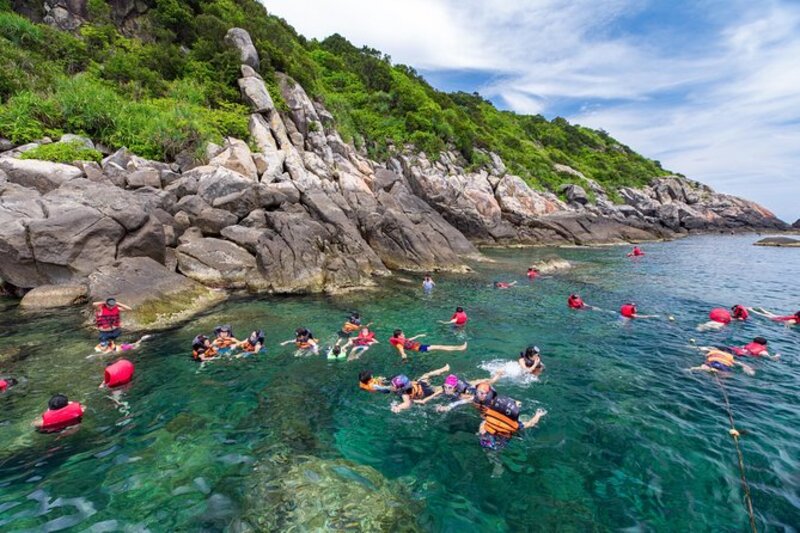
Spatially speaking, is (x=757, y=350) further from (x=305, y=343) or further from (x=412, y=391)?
(x=305, y=343)

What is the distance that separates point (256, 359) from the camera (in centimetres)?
1355

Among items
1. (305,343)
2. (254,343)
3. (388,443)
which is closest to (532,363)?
(388,443)

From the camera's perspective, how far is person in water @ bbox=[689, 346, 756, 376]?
12.3 meters

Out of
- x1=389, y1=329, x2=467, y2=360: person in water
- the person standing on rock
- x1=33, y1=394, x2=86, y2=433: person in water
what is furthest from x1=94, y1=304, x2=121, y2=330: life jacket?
x1=389, y1=329, x2=467, y2=360: person in water

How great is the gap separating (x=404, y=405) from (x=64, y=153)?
28950mm

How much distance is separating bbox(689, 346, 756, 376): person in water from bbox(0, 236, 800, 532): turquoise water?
0.37 metres

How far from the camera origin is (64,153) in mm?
25203

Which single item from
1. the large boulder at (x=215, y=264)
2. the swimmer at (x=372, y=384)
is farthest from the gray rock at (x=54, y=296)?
the swimmer at (x=372, y=384)

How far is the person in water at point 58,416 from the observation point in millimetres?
8852

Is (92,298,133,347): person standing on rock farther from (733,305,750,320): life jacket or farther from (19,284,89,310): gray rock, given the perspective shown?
(733,305,750,320): life jacket

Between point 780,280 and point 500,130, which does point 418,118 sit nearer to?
point 500,130

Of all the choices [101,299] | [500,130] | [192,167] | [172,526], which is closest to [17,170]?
[192,167]

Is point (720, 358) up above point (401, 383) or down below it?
above

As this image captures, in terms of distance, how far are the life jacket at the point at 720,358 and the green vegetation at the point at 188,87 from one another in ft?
109
